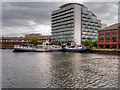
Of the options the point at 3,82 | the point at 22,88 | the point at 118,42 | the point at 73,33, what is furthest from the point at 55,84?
the point at 73,33

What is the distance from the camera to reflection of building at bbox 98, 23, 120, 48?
11568cm

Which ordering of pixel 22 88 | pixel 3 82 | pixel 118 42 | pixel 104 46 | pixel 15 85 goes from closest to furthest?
pixel 22 88, pixel 15 85, pixel 3 82, pixel 118 42, pixel 104 46

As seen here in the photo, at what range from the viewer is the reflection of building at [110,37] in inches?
4554

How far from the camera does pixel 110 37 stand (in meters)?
120

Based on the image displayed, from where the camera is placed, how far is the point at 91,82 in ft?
84.2

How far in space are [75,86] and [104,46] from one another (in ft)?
342

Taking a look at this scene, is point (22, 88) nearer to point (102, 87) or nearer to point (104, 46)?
point (102, 87)

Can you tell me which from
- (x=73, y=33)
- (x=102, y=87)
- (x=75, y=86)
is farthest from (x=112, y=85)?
(x=73, y=33)

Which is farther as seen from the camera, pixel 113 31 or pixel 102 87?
pixel 113 31

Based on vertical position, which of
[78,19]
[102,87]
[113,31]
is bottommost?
[102,87]

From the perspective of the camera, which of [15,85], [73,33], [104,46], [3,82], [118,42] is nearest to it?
[15,85]

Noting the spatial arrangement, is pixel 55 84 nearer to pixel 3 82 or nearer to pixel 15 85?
pixel 15 85

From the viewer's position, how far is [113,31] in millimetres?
116500

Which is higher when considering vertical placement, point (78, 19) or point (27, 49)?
point (78, 19)
